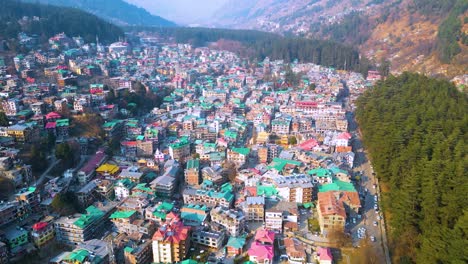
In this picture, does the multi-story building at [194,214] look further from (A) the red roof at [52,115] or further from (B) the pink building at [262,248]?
(A) the red roof at [52,115]

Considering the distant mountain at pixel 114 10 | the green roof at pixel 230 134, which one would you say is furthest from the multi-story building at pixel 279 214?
the distant mountain at pixel 114 10

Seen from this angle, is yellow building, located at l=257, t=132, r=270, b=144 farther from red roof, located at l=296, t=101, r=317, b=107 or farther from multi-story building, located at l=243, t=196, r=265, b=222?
multi-story building, located at l=243, t=196, r=265, b=222

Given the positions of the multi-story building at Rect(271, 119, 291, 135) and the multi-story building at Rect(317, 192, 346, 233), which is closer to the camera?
the multi-story building at Rect(317, 192, 346, 233)

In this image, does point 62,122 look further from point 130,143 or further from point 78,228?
point 78,228

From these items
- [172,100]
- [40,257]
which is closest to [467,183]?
[40,257]

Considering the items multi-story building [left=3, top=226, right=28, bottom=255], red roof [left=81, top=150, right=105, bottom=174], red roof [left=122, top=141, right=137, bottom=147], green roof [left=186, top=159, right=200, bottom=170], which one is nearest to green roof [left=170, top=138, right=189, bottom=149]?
green roof [left=186, top=159, right=200, bottom=170]
